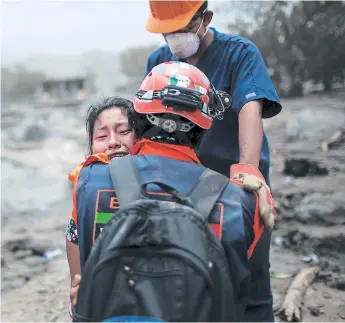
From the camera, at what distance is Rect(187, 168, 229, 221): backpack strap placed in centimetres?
141

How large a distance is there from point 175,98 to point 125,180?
0.98 feet

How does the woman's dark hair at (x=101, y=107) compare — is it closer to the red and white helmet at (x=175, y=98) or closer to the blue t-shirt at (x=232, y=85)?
the blue t-shirt at (x=232, y=85)

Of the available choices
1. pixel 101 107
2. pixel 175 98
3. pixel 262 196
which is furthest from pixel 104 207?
pixel 101 107

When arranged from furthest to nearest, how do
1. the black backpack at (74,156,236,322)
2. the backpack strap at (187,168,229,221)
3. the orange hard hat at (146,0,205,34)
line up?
the orange hard hat at (146,0,205,34)
the backpack strap at (187,168,229,221)
the black backpack at (74,156,236,322)

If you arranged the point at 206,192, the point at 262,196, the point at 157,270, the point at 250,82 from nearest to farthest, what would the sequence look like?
the point at 157,270 → the point at 206,192 → the point at 262,196 → the point at 250,82

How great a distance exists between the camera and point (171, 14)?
2064mm

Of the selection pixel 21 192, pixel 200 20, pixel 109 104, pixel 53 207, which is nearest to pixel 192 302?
pixel 109 104

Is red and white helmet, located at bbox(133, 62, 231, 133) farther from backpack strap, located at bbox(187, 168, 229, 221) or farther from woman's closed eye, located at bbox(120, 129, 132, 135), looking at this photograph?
woman's closed eye, located at bbox(120, 129, 132, 135)

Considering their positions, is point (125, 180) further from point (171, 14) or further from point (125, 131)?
point (171, 14)

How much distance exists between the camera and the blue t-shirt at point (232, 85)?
7.16ft

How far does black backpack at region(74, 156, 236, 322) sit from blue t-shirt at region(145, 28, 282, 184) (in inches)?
38.3

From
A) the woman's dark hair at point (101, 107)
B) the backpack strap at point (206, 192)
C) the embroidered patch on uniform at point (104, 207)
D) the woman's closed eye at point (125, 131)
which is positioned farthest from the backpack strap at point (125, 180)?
the woman's dark hair at point (101, 107)

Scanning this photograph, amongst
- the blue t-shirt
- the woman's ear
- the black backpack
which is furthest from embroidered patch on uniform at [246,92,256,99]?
the black backpack

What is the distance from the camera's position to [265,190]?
5.21ft
